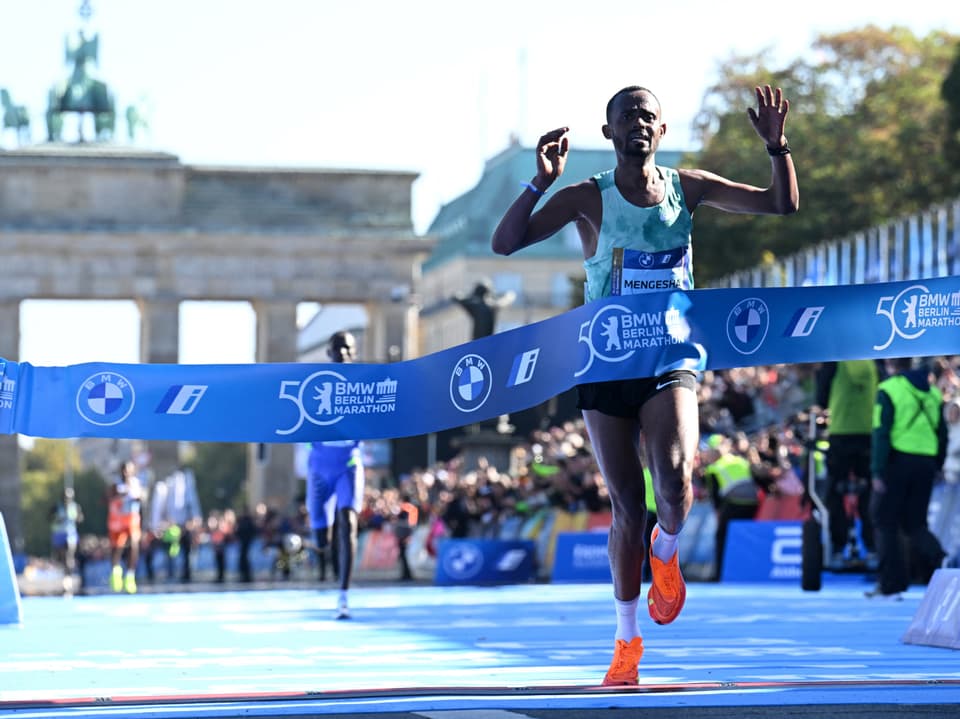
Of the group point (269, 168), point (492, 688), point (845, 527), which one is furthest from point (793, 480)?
point (269, 168)

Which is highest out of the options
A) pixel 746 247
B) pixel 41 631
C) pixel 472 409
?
pixel 746 247

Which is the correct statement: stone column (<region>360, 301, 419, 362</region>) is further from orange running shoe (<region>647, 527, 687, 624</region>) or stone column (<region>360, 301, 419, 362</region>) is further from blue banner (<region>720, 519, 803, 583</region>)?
orange running shoe (<region>647, 527, 687, 624</region>)

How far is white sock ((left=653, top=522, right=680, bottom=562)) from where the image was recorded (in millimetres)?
9078

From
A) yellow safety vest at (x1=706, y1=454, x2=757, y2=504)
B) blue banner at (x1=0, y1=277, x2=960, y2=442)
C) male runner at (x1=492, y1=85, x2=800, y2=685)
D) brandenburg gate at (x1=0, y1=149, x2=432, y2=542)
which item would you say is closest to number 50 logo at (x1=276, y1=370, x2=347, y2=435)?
blue banner at (x1=0, y1=277, x2=960, y2=442)

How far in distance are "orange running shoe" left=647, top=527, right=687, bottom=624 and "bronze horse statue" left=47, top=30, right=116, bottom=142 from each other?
74.0 metres

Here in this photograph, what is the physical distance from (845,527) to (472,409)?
9200 millimetres

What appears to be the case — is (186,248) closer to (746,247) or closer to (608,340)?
(746,247)

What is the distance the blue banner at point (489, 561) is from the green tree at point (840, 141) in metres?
37.5

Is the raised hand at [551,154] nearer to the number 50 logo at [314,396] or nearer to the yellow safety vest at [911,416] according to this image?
the number 50 logo at [314,396]

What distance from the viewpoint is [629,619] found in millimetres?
9273

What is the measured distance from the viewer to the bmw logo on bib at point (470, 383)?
10.1 meters

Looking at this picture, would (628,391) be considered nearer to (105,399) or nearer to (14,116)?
(105,399)

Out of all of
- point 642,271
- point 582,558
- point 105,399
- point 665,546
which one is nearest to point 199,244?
point 582,558

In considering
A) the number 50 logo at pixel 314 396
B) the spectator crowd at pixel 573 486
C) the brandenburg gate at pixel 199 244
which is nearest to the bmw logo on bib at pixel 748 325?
the number 50 logo at pixel 314 396
